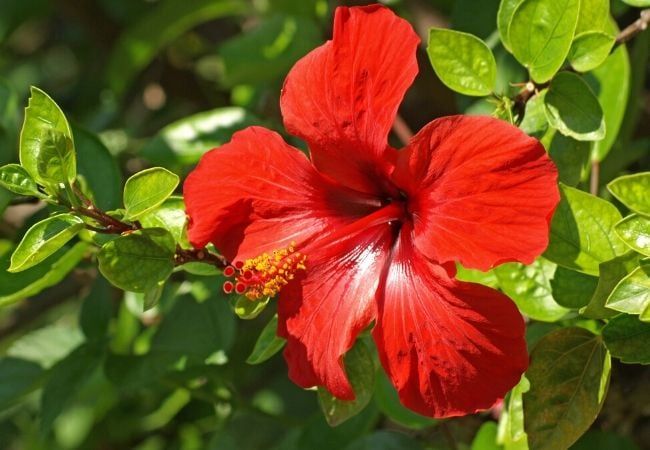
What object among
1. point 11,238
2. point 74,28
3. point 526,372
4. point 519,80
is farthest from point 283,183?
point 74,28

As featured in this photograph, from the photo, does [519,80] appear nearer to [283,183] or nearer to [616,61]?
[616,61]

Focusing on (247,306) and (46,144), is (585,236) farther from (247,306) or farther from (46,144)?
(46,144)

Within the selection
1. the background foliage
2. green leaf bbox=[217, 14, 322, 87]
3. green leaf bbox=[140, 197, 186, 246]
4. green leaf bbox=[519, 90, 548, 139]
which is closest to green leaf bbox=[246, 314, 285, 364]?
the background foliage

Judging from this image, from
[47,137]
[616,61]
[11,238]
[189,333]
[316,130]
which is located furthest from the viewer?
[11,238]

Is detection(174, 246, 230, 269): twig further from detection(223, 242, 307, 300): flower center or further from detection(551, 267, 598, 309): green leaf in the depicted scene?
detection(551, 267, 598, 309): green leaf

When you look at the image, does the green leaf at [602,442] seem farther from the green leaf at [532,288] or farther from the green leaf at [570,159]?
the green leaf at [570,159]

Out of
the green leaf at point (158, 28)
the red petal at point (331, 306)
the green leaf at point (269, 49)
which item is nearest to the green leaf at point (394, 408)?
the red petal at point (331, 306)
